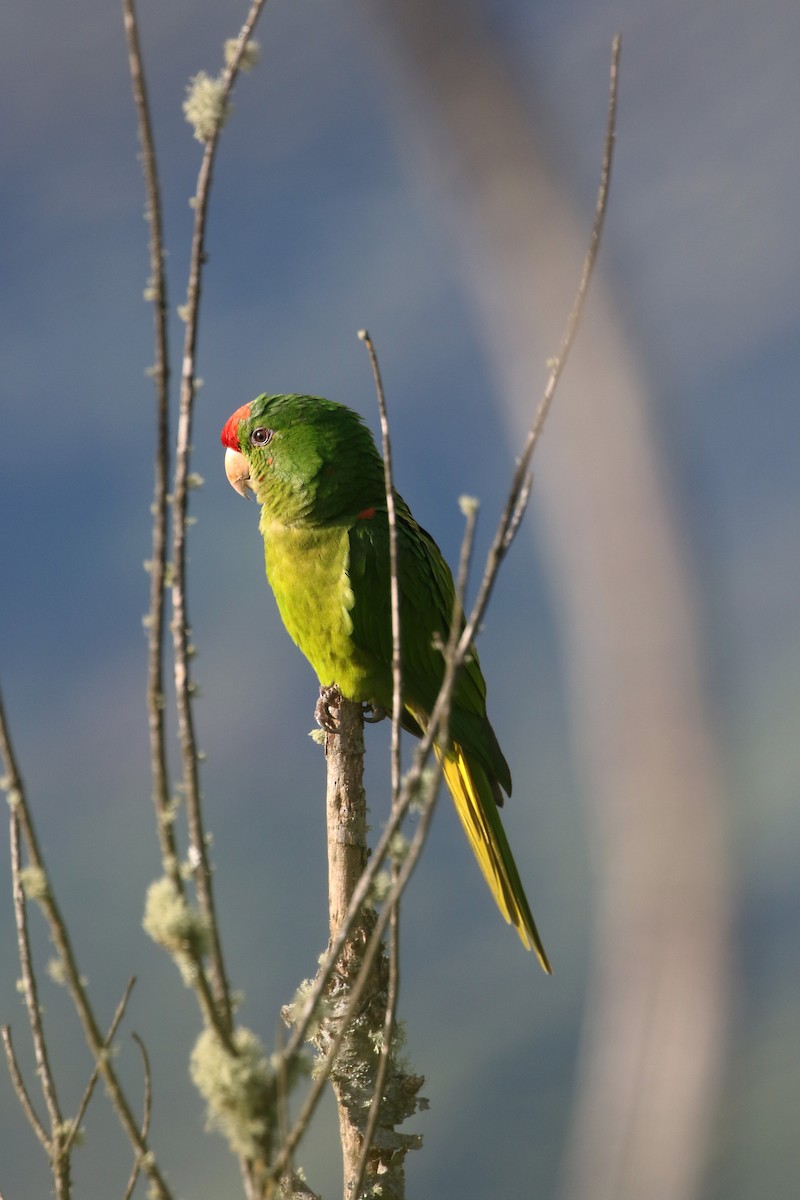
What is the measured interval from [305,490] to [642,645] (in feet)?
3.21

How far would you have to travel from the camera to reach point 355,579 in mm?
1775

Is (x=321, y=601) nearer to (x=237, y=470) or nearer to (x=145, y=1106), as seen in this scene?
(x=237, y=470)

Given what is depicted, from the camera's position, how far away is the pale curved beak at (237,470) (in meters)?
2.02

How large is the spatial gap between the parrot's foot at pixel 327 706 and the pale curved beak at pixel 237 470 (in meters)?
0.49

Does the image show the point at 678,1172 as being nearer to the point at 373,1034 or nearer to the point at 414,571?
the point at 373,1034

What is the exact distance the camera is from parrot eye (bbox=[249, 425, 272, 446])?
1.95 m

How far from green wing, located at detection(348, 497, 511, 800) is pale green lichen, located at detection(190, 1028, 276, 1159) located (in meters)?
1.03

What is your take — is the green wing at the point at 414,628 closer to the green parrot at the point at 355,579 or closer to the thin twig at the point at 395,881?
the green parrot at the point at 355,579

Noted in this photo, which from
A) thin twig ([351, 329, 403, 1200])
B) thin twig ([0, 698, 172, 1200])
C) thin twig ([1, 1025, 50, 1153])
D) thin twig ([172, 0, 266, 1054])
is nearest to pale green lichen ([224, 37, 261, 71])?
thin twig ([172, 0, 266, 1054])

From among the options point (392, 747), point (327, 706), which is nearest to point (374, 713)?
point (327, 706)

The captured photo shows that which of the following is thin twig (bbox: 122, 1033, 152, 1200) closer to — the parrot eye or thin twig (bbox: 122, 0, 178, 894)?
thin twig (bbox: 122, 0, 178, 894)

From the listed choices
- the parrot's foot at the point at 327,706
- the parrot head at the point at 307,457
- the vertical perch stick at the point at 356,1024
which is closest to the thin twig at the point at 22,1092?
the vertical perch stick at the point at 356,1024

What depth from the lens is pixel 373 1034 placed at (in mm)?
1390

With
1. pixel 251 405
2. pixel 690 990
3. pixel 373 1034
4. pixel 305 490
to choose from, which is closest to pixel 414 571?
pixel 305 490
